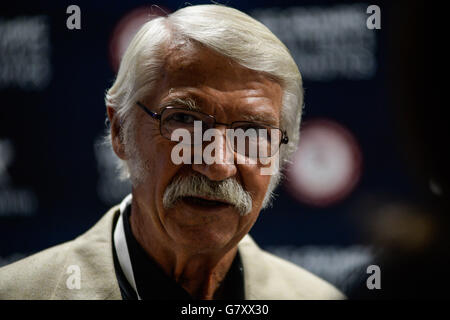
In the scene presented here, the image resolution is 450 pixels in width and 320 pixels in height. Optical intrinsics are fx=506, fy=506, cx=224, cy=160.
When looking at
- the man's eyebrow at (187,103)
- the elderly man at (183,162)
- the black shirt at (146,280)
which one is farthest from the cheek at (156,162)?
the black shirt at (146,280)

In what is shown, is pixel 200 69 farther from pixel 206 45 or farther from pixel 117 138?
pixel 117 138

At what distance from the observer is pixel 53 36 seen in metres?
1.86

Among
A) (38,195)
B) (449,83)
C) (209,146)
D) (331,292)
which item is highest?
(449,83)

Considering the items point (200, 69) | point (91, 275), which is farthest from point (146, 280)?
point (200, 69)

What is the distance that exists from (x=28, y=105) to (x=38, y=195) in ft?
1.12

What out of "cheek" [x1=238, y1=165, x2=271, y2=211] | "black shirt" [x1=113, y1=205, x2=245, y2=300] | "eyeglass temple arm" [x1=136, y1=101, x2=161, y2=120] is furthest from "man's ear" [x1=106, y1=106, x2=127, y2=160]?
"cheek" [x1=238, y1=165, x2=271, y2=211]

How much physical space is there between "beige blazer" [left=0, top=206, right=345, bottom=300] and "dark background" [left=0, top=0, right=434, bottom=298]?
14cm

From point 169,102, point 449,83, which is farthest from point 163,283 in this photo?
point 449,83

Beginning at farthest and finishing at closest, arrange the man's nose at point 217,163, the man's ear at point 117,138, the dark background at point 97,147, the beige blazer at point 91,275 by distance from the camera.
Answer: the dark background at point 97,147, the man's ear at point 117,138, the beige blazer at point 91,275, the man's nose at point 217,163

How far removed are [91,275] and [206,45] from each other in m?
0.81

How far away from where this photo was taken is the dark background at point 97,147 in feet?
6.07

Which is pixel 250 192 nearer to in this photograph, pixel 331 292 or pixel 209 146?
pixel 209 146

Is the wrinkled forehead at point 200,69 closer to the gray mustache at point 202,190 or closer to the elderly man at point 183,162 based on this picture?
the elderly man at point 183,162

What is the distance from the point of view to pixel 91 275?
1622mm
